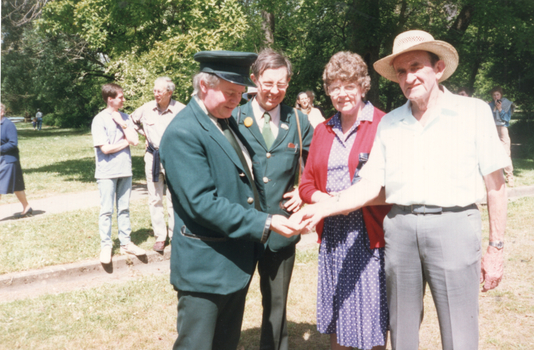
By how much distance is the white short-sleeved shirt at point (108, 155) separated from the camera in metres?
6.21

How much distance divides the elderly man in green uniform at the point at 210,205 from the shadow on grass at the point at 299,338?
1.73m

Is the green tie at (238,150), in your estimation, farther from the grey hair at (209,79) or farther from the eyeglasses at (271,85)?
the eyeglasses at (271,85)

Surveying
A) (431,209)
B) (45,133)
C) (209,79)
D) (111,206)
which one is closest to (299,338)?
(431,209)

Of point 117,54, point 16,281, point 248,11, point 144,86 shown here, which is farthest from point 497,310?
point 117,54

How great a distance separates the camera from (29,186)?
1267cm

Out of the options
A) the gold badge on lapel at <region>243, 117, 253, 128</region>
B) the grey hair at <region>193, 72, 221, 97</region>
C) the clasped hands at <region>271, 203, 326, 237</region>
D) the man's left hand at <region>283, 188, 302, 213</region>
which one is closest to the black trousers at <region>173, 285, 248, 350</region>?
the clasped hands at <region>271, 203, 326, 237</region>

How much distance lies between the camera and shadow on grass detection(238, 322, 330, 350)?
4.23 m

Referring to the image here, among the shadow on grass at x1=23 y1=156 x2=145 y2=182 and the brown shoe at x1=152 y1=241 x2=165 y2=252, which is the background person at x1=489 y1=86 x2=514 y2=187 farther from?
the shadow on grass at x1=23 y1=156 x2=145 y2=182

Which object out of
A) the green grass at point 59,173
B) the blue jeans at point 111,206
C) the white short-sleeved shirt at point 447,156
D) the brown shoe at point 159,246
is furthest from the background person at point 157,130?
the green grass at point 59,173

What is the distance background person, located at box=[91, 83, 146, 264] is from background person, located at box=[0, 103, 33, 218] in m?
3.19

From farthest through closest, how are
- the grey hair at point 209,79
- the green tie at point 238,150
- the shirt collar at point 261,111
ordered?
the shirt collar at point 261,111 → the green tie at point 238,150 → the grey hair at point 209,79

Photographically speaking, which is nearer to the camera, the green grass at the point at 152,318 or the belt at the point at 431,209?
the belt at the point at 431,209

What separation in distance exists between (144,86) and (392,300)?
9.03 meters

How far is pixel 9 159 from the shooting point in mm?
8797
